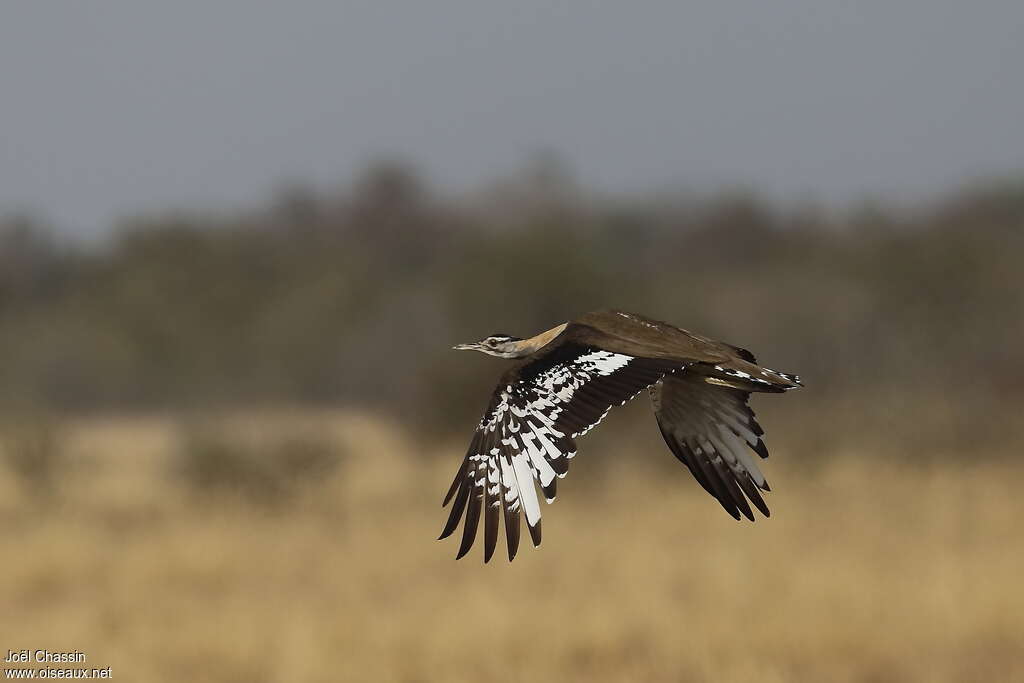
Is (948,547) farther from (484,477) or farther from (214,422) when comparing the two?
(484,477)

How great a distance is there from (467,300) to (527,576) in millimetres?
6172

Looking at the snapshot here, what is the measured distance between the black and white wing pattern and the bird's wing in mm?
666

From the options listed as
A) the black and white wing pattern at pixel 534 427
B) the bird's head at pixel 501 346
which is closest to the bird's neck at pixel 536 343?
the bird's head at pixel 501 346

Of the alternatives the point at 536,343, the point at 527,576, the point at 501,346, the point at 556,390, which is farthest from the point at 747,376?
the point at 527,576

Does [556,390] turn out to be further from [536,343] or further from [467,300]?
[467,300]

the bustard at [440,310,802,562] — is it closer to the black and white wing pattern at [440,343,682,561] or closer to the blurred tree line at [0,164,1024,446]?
the black and white wing pattern at [440,343,682,561]

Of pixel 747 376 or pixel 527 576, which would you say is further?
pixel 527 576

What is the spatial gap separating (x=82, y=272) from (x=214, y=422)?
22.1 metres

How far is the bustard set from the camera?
330 cm

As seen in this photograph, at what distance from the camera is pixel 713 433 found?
4.09 m

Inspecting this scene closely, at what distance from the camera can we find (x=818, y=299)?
21.4m

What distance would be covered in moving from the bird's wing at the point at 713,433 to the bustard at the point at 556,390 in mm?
199

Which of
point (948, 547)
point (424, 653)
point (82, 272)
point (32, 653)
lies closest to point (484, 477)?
point (424, 653)

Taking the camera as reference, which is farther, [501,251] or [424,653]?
[501,251]
